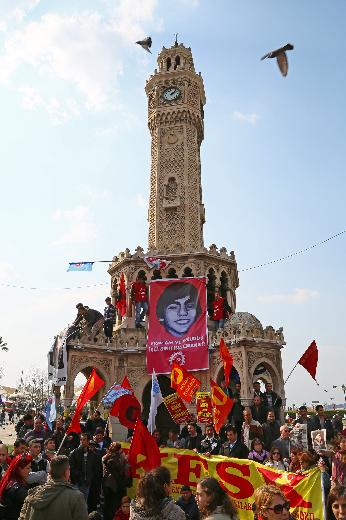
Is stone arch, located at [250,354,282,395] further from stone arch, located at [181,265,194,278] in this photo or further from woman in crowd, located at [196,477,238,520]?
woman in crowd, located at [196,477,238,520]

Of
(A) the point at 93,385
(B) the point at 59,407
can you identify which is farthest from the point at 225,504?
(B) the point at 59,407

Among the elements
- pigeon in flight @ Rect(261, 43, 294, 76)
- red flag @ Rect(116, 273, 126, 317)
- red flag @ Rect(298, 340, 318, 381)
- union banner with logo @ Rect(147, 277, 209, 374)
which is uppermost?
pigeon in flight @ Rect(261, 43, 294, 76)

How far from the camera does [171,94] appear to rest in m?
35.2

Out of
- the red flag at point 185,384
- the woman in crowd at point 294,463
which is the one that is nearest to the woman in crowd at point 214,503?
the woman in crowd at point 294,463

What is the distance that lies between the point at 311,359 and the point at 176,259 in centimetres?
1471

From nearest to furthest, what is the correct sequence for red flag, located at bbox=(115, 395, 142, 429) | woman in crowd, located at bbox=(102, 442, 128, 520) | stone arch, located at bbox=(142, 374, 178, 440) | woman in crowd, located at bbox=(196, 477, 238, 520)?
woman in crowd, located at bbox=(196, 477, 238, 520)
woman in crowd, located at bbox=(102, 442, 128, 520)
red flag, located at bbox=(115, 395, 142, 429)
stone arch, located at bbox=(142, 374, 178, 440)

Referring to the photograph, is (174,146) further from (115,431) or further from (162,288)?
(115,431)

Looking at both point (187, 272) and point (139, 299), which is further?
point (187, 272)

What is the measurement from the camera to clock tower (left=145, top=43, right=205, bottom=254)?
3147 centimetres

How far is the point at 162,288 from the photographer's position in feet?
77.3

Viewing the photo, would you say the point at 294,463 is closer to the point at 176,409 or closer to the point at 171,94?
the point at 176,409

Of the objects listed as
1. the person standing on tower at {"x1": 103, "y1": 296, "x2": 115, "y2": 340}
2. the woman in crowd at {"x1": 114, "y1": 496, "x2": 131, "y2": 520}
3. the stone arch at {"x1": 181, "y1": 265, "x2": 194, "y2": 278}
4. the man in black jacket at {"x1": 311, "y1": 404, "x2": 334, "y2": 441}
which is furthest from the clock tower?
the woman in crowd at {"x1": 114, "y1": 496, "x2": 131, "y2": 520}

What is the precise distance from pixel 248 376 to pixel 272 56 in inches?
619

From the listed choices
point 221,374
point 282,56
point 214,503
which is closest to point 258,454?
point 214,503
